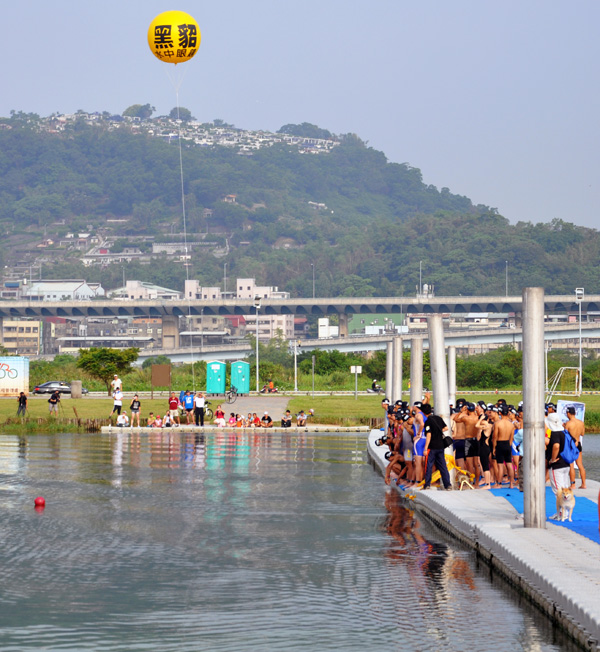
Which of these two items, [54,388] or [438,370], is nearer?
[438,370]

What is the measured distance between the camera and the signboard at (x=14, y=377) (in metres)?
57.7

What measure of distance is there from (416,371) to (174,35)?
1583 centimetres

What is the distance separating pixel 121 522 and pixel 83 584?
15.4ft

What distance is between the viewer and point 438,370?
21.6 m

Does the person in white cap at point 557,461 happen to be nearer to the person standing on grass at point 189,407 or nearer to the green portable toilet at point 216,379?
the person standing on grass at point 189,407

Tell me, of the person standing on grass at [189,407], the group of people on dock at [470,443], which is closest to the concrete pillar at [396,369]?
the person standing on grass at [189,407]

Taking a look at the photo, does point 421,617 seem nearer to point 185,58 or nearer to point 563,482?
point 563,482

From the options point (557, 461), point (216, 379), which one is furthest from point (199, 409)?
point (557, 461)

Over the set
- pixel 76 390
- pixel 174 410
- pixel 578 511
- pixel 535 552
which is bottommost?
pixel 535 552

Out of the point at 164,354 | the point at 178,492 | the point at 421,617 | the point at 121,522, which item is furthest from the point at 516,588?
the point at 164,354

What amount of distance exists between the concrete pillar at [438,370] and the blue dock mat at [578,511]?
1812 mm

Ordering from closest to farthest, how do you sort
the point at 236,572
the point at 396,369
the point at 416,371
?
1. the point at 236,572
2. the point at 416,371
3. the point at 396,369

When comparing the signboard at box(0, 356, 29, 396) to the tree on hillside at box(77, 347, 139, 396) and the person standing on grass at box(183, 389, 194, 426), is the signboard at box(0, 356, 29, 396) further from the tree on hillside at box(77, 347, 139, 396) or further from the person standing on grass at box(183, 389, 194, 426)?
the person standing on grass at box(183, 389, 194, 426)

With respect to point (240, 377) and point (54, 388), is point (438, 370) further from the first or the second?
point (54, 388)
